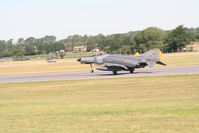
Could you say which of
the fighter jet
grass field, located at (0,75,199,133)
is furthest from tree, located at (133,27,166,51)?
grass field, located at (0,75,199,133)

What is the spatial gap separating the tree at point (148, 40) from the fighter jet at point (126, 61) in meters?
90.9

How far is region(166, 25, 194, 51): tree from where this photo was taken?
126 meters

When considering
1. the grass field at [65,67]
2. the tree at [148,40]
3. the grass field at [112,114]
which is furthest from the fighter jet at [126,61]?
the tree at [148,40]

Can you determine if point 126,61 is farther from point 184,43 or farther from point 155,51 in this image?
point 184,43

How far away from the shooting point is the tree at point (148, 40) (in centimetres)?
13150

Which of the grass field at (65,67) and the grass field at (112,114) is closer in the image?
the grass field at (112,114)

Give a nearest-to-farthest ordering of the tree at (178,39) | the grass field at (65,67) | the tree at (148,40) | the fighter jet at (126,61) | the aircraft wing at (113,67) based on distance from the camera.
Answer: the fighter jet at (126,61), the aircraft wing at (113,67), the grass field at (65,67), the tree at (178,39), the tree at (148,40)

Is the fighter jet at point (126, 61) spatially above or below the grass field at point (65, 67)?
above

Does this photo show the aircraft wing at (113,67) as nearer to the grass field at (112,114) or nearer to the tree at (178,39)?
the grass field at (112,114)

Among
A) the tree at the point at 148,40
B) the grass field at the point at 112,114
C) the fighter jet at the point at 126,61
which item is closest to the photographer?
the grass field at the point at 112,114

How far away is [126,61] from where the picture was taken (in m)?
37.1

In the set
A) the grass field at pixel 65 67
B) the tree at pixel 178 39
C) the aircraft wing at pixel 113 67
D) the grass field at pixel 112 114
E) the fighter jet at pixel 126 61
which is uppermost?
the tree at pixel 178 39

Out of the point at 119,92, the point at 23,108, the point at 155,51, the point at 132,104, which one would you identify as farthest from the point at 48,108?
the point at 155,51

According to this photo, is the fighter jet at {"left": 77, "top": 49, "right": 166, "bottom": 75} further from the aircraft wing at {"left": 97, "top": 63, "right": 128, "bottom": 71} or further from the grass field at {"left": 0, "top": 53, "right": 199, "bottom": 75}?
the grass field at {"left": 0, "top": 53, "right": 199, "bottom": 75}
